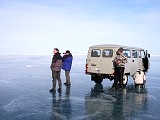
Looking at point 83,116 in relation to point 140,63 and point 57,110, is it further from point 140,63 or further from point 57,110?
point 140,63

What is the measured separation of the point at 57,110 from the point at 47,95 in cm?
306

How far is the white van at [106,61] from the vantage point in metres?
15.2

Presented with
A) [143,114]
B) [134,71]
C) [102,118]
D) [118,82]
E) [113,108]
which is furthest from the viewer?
[134,71]

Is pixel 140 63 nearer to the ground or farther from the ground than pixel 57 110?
farther from the ground

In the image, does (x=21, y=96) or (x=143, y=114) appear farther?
(x=21, y=96)

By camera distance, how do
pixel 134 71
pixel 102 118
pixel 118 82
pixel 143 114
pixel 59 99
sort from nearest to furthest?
pixel 102 118 → pixel 143 114 → pixel 59 99 → pixel 118 82 → pixel 134 71

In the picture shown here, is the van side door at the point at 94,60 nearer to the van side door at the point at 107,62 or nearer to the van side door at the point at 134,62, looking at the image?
the van side door at the point at 107,62

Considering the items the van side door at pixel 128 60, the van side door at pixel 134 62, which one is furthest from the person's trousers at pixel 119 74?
the van side door at pixel 134 62

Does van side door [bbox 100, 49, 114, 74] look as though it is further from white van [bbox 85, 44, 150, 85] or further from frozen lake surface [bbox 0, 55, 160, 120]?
frozen lake surface [bbox 0, 55, 160, 120]

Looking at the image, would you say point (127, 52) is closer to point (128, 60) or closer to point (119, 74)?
point (128, 60)

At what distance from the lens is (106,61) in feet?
50.0

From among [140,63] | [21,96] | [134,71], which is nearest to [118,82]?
[134,71]

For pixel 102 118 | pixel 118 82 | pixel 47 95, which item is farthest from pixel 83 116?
pixel 118 82

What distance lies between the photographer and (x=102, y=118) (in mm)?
8008
